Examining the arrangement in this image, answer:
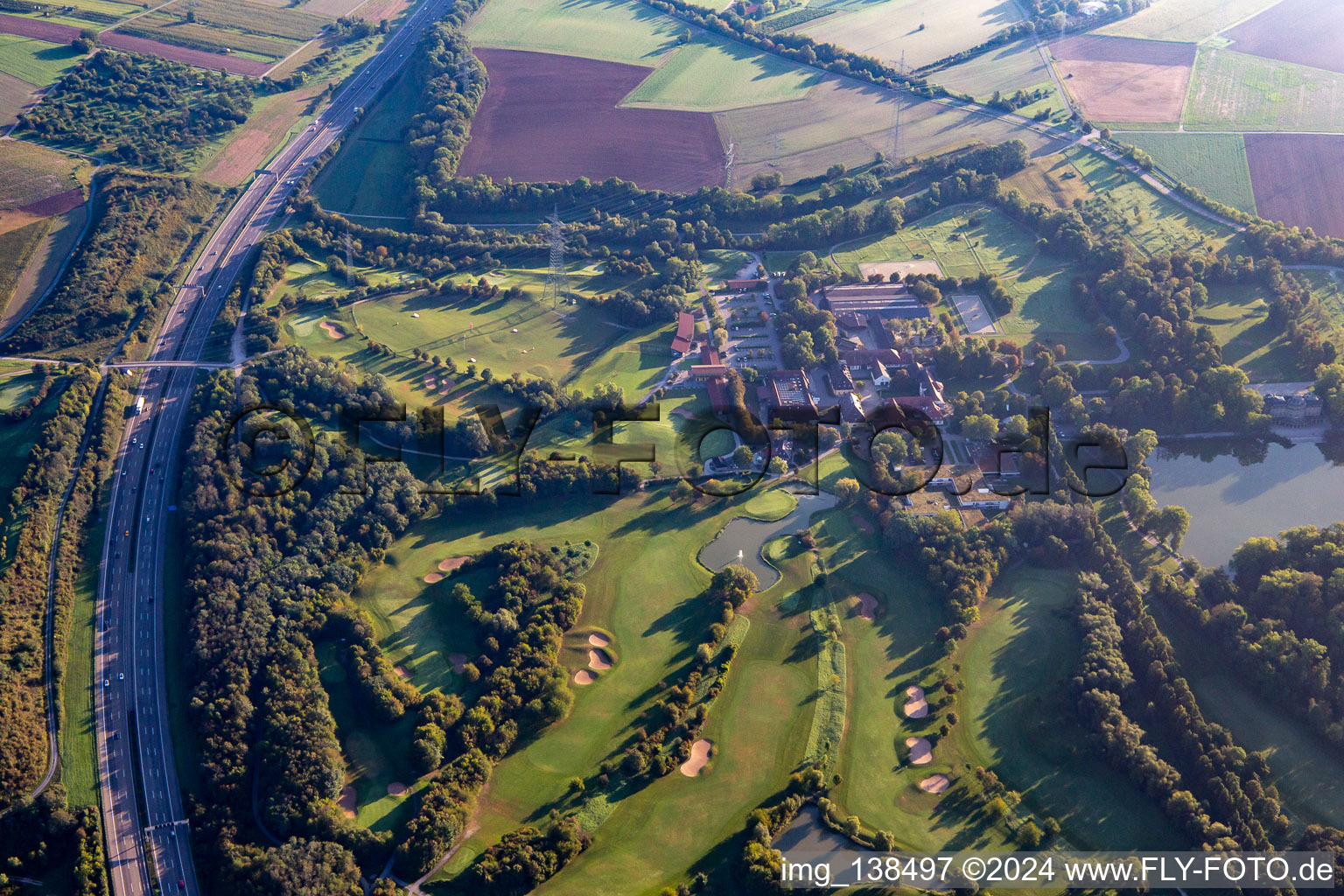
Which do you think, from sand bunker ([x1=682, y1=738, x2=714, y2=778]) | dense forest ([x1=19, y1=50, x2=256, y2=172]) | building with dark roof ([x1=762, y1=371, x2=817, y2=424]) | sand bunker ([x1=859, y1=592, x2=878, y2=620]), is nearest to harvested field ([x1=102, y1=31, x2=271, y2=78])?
dense forest ([x1=19, y1=50, x2=256, y2=172])

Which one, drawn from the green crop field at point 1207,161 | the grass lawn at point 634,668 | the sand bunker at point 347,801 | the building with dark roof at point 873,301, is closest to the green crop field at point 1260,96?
the green crop field at point 1207,161

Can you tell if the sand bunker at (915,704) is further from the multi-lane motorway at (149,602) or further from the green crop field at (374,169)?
the green crop field at (374,169)

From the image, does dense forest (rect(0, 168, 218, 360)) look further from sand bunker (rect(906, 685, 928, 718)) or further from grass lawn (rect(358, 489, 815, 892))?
sand bunker (rect(906, 685, 928, 718))

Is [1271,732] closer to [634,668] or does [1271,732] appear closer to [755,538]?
[755,538]

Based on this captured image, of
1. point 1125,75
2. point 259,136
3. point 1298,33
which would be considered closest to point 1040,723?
point 1125,75

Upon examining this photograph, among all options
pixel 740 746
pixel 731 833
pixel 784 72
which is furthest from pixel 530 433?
pixel 784 72

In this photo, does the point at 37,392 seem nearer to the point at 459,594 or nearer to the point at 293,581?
the point at 293,581

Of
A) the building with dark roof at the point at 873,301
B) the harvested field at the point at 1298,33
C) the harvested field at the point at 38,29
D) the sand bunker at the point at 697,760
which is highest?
the harvested field at the point at 38,29
